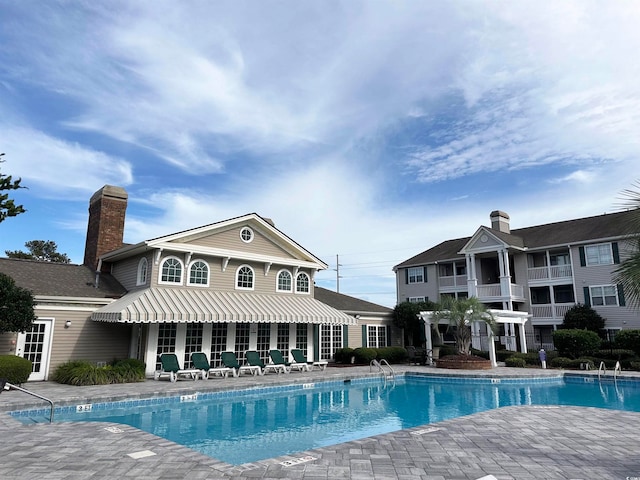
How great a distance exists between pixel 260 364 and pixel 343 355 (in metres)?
7.66

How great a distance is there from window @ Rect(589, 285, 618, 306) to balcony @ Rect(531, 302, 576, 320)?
4.93 ft

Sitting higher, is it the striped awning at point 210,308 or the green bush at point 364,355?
the striped awning at point 210,308

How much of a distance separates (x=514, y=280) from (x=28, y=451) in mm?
37079

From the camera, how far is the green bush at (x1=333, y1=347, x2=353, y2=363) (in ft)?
91.9

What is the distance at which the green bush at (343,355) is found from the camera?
2802 centimetres

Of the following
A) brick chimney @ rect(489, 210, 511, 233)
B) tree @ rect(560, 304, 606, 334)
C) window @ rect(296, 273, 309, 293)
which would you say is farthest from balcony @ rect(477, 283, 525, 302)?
window @ rect(296, 273, 309, 293)

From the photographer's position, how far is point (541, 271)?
35.7 m

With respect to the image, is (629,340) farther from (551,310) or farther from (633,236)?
(633,236)

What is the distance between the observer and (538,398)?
1766 cm

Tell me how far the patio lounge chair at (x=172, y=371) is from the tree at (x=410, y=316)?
56.6 ft

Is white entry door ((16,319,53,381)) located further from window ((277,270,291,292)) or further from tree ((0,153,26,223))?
window ((277,270,291,292))

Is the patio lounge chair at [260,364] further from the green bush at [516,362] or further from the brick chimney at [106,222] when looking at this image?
the green bush at [516,362]

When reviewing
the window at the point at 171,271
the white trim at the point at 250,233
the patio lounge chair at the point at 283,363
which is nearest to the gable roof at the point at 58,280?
the window at the point at 171,271

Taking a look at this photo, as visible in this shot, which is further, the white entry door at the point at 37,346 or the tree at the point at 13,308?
the white entry door at the point at 37,346
